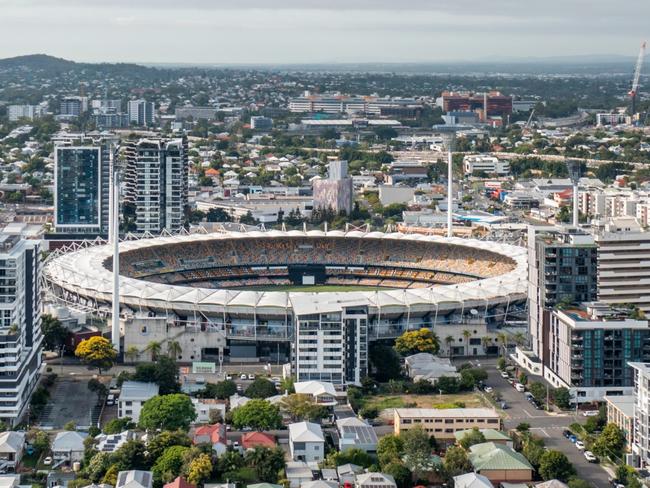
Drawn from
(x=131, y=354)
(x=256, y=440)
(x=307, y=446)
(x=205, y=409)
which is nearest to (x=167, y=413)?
(x=205, y=409)

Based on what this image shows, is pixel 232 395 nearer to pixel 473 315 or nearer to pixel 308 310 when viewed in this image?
pixel 308 310

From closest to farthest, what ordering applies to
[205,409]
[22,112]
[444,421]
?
[444,421] → [205,409] → [22,112]

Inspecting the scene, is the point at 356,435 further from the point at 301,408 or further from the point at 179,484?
the point at 179,484

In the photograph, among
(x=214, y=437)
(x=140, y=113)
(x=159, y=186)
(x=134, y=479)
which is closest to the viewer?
(x=134, y=479)

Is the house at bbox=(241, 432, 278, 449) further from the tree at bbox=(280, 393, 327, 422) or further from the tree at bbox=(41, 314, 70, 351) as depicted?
the tree at bbox=(41, 314, 70, 351)

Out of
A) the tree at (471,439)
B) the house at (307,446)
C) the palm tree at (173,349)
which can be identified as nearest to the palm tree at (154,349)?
the palm tree at (173,349)

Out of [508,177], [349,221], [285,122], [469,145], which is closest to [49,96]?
[285,122]
